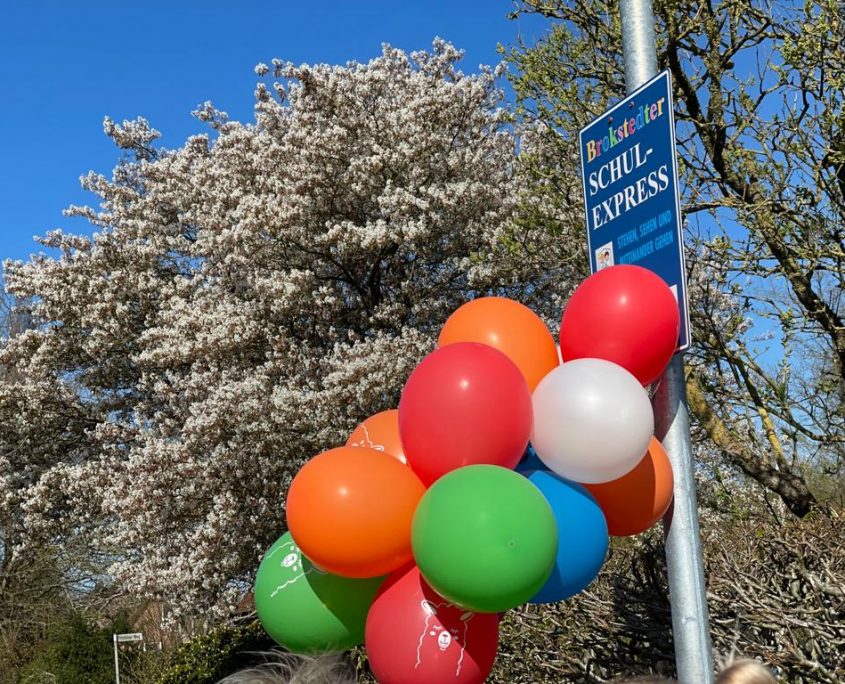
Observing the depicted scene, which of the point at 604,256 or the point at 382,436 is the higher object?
the point at 604,256

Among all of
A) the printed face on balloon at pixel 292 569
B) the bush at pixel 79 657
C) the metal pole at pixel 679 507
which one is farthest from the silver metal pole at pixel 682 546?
the bush at pixel 79 657

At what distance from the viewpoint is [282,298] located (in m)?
9.87

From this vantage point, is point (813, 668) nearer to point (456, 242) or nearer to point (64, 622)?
point (456, 242)

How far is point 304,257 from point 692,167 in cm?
535

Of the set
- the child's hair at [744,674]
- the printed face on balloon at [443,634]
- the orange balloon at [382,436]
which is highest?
the orange balloon at [382,436]

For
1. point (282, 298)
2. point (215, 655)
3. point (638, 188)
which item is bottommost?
point (215, 655)

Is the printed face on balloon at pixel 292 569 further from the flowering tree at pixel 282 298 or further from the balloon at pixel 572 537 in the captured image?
the flowering tree at pixel 282 298

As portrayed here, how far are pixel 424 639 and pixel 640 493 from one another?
854 mm

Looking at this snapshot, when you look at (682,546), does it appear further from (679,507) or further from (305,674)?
(305,674)

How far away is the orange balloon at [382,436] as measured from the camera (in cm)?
303

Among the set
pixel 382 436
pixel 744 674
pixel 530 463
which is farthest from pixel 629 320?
pixel 744 674

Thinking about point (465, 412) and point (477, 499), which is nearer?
point (477, 499)

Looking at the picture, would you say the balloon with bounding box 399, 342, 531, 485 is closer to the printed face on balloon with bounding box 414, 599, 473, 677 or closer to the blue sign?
the printed face on balloon with bounding box 414, 599, 473, 677

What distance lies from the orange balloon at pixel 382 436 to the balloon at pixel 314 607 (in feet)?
1.50
